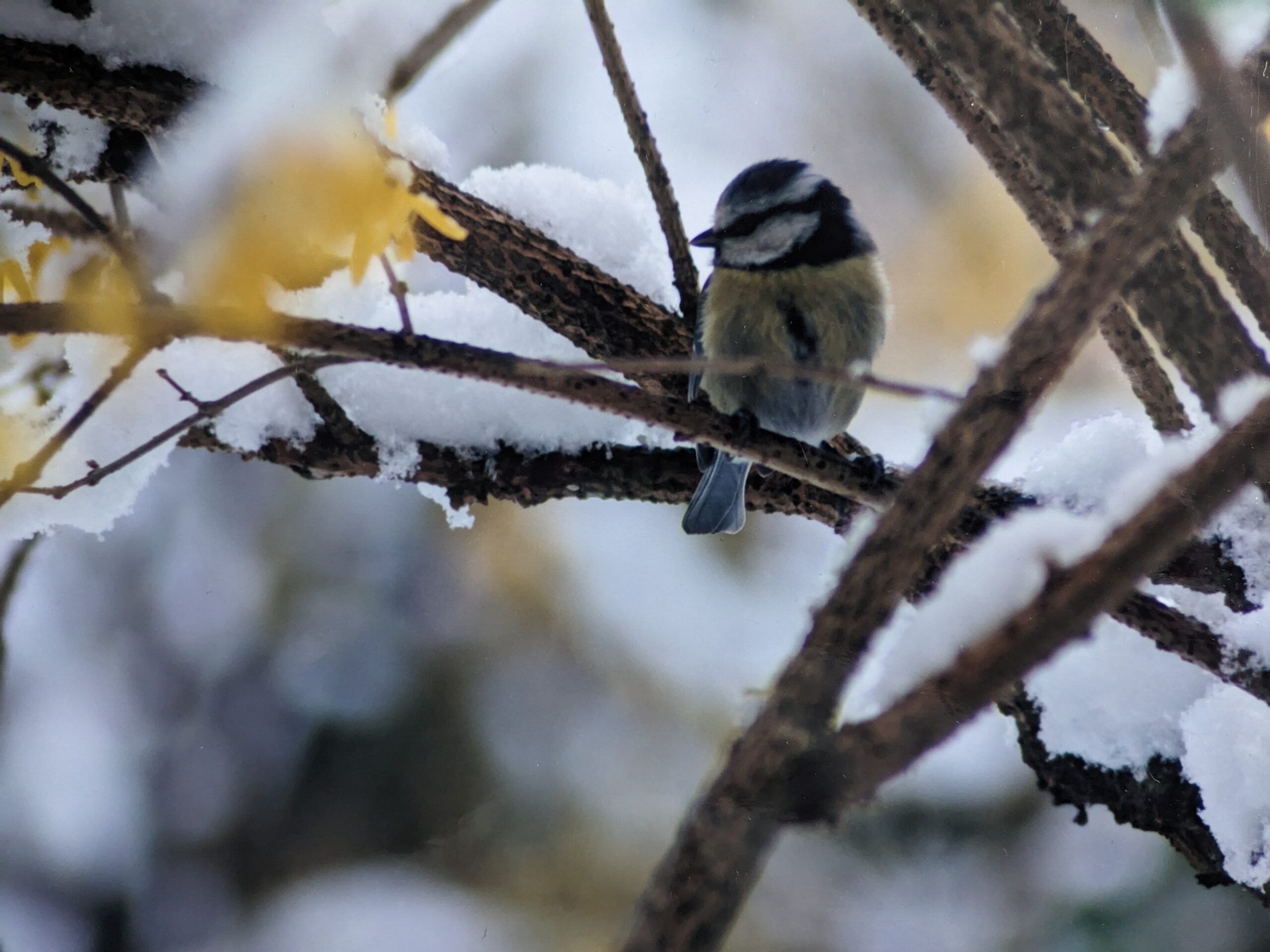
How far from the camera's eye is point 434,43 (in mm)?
755

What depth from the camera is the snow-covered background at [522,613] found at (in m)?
0.96

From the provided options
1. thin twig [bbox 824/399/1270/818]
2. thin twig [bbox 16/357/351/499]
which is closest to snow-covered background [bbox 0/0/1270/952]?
thin twig [bbox 824/399/1270/818]

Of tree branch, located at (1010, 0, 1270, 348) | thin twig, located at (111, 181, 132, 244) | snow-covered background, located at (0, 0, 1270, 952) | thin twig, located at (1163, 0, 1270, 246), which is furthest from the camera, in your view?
snow-covered background, located at (0, 0, 1270, 952)

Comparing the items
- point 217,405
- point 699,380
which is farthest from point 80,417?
point 699,380

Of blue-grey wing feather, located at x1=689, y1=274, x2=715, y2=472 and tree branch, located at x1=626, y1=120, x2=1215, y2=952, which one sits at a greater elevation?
blue-grey wing feather, located at x1=689, y1=274, x2=715, y2=472

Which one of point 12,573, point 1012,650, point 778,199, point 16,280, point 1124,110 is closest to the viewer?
point 1012,650

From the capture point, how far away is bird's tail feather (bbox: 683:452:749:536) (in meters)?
1.30

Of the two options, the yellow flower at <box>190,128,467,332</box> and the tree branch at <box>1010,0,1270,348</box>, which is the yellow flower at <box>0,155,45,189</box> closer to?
the yellow flower at <box>190,128,467,332</box>

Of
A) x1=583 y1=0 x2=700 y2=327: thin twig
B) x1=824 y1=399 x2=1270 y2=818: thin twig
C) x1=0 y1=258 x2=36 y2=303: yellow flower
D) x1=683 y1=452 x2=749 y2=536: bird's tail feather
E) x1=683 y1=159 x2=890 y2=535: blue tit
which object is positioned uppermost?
x1=683 y1=159 x2=890 y2=535: blue tit

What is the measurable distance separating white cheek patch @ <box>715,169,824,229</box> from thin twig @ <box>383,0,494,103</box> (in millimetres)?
714

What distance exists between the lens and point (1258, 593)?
3.15 feet

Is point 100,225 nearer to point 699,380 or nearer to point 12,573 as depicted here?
point 12,573

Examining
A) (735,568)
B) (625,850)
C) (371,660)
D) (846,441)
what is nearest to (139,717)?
(371,660)

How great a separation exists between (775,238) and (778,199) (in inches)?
2.2
